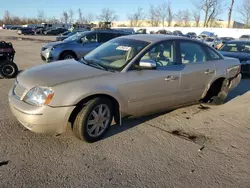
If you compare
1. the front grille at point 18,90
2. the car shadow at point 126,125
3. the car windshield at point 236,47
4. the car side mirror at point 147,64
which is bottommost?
the car shadow at point 126,125

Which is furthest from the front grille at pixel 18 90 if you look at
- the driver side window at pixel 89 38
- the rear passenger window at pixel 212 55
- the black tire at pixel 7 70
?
the driver side window at pixel 89 38

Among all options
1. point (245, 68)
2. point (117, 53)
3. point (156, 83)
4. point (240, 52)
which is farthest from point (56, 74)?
point (240, 52)

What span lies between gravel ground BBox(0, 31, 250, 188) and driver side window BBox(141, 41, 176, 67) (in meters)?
1.08

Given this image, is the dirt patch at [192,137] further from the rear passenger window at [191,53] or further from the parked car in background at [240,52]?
the parked car in background at [240,52]

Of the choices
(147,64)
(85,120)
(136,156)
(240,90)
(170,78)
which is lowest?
(240,90)

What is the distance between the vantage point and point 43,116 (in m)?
3.19

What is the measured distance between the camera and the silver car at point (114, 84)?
327 cm

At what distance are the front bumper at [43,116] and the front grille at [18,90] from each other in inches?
4.9

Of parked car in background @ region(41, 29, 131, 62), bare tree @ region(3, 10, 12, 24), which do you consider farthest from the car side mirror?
bare tree @ region(3, 10, 12, 24)

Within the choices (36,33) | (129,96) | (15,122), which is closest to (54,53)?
(15,122)

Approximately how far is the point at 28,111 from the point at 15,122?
3.96ft

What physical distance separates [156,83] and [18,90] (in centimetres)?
215

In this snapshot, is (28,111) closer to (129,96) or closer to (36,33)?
(129,96)

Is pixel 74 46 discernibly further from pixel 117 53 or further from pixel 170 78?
pixel 170 78
